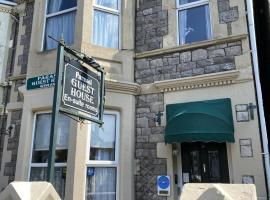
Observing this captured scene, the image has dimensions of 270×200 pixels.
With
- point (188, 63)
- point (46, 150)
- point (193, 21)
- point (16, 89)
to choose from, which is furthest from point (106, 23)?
point (46, 150)

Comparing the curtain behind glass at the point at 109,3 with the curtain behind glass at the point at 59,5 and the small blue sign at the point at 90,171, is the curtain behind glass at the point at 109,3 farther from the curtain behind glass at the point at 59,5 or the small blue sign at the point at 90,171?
the small blue sign at the point at 90,171

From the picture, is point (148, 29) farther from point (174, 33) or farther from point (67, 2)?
point (67, 2)

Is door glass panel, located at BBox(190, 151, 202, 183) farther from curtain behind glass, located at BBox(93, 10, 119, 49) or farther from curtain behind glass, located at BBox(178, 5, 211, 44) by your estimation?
curtain behind glass, located at BBox(93, 10, 119, 49)

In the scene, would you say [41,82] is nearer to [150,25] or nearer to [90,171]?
[90,171]

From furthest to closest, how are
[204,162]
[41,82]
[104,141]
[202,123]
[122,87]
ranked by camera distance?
[122,87]
[41,82]
[104,141]
[204,162]
[202,123]

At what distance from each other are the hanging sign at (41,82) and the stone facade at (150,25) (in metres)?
2.24

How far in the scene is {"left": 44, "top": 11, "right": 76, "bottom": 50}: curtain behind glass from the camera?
7.39 m

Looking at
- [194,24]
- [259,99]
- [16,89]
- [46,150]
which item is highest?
[194,24]

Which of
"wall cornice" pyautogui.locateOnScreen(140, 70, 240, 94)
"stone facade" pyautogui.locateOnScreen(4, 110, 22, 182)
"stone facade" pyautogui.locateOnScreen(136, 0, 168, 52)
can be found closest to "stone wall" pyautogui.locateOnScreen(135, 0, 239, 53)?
"stone facade" pyautogui.locateOnScreen(136, 0, 168, 52)

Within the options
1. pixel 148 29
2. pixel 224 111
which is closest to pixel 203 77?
pixel 224 111

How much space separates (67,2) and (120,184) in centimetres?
466

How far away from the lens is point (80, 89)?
4.59m

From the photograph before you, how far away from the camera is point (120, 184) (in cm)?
635

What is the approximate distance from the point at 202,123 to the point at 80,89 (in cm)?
248
